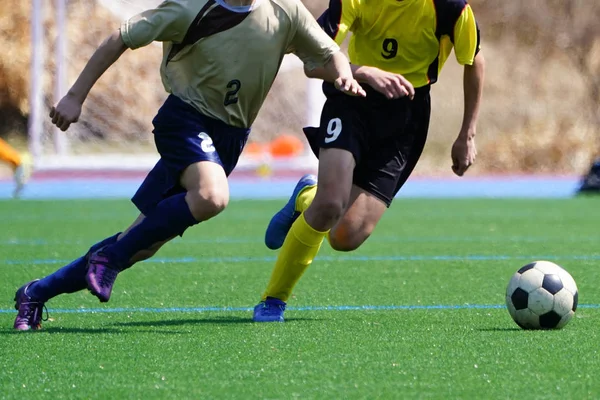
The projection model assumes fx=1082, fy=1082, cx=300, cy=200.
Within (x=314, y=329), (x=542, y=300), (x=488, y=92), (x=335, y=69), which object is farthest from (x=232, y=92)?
(x=488, y=92)

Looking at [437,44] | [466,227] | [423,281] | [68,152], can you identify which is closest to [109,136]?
[68,152]

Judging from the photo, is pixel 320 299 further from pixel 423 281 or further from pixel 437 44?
pixel 437 44

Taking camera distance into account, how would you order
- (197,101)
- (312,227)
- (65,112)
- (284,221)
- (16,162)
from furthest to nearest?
(16,162), (284,221), (312,227), (197,101), (65,112)

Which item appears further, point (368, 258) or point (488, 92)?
point (488, 92)

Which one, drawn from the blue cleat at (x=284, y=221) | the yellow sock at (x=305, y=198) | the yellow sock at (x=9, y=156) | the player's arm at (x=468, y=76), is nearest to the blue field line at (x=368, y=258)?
the blue cleat at (x=284, y=221)

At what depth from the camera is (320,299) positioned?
588 cm

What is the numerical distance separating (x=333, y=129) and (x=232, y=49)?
709 mm

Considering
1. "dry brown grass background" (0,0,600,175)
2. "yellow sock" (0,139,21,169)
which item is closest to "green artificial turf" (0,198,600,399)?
"yellow sock" (0,139,21,169)

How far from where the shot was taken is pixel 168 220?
457 centimetres

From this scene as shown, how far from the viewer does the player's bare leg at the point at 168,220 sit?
179 inches

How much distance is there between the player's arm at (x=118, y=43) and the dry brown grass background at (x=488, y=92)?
38.4ft

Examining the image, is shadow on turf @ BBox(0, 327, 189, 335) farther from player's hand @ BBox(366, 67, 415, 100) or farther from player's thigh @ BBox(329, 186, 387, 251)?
player's hand @ BBox(366, 67, 415, 100)

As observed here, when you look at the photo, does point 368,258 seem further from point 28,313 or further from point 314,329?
point 28,313

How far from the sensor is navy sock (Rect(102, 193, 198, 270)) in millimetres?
4574
